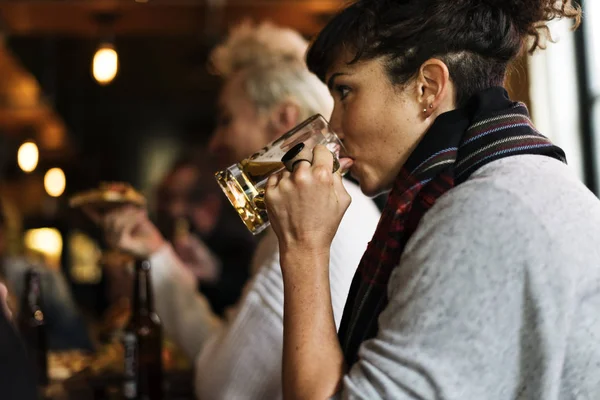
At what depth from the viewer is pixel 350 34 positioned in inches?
50.8

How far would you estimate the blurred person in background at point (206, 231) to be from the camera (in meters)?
3.77

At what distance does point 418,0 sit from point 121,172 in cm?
812

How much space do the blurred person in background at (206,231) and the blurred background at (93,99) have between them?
575 millimetres

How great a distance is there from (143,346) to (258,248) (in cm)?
38

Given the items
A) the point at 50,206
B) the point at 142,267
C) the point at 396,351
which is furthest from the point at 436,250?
the point at 50,206

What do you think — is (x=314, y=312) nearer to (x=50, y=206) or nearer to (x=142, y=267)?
(x=142, y=267)

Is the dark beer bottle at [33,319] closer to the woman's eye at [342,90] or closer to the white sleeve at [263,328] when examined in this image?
the white sleeve at [263,328]

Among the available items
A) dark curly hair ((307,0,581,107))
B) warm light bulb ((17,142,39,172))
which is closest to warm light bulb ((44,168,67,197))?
warm light bulb ((17,142,39,172))

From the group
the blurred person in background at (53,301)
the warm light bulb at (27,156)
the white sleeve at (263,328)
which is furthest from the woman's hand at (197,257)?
the white sleeve at (263,328)

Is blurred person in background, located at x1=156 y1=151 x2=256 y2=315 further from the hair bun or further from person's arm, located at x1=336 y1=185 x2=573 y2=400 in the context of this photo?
person's arm, located at x1=336 y1=185 x2=573 y2=400

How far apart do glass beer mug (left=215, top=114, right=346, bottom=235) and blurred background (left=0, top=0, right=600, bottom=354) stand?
262 cm

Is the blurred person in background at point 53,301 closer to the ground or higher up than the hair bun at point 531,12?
closer to the ground

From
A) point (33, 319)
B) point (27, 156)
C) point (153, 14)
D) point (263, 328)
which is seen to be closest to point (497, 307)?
point (263, 328)

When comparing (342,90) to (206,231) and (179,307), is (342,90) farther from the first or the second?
(206,231)
